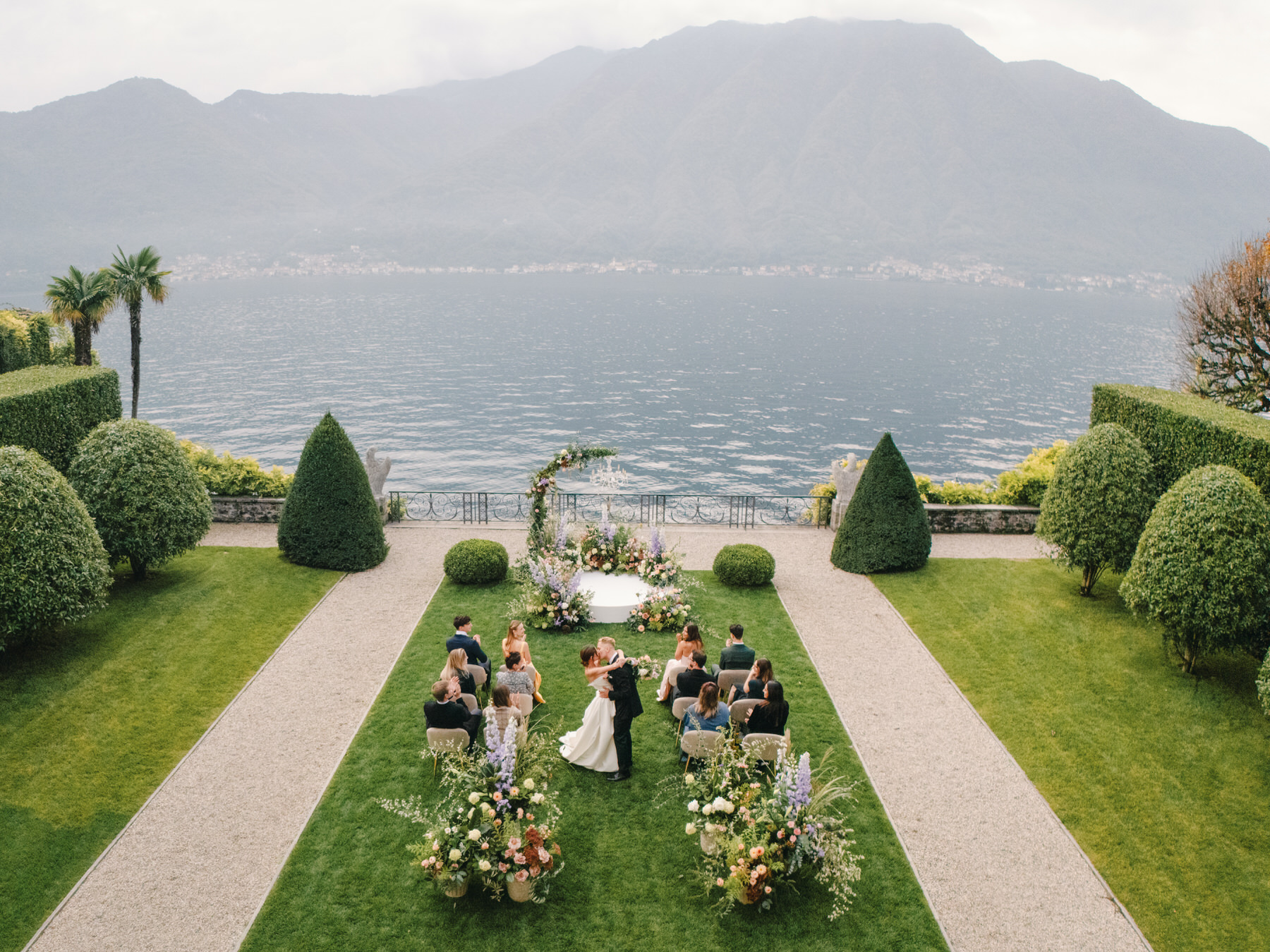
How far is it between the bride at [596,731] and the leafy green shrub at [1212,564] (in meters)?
9.64

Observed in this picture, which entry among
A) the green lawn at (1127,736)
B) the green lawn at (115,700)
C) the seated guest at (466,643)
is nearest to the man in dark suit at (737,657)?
the seated guest at (466,643)

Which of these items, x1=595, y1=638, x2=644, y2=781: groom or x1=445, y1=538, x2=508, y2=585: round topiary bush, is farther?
x1=445, y1=538, x2=508, y2=585: round topiary bush

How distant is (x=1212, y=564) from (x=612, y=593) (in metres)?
11.1

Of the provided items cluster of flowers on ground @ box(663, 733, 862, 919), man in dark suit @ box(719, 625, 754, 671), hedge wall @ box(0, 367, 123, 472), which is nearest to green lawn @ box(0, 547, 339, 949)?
hedge wall @ box(0, 367, 123, 472)

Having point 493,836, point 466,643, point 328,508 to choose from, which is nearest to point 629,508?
point 328,508

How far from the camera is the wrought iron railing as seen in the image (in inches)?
961

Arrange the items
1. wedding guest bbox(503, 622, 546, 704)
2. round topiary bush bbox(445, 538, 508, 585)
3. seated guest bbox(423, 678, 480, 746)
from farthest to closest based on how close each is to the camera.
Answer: round topiary bush bbox(445, 538, 508, 585), wedding guest bbox(503, 622, 546, 704), seated guest bbox(423, 678, 480, 746)

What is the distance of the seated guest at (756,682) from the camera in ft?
38.3

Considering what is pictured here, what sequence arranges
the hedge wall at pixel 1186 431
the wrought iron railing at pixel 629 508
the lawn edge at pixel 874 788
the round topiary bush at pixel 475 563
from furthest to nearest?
the wrought iron railing at pixel 629 508 → the round topiary bush at pixel 475 563 → the hedge wall at pixel 1186 431 → the lawn edge at pixel 874 788

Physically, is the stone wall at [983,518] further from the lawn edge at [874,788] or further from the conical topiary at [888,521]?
the lawn edge at [874,788]

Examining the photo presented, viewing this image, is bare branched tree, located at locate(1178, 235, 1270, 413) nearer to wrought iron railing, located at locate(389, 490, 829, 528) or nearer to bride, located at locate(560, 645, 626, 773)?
wrought iron railing, located at locate(389, 490, 829, 528)

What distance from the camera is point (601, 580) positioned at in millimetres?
18703

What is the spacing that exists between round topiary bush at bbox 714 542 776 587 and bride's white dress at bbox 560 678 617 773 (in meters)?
7.78

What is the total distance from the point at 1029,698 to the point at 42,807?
15.4 metres
